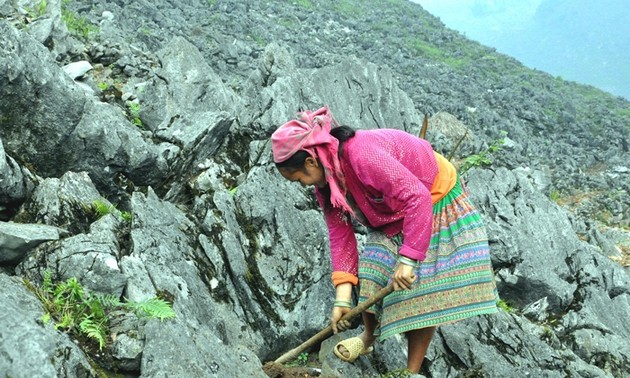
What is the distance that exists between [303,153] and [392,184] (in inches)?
31.2

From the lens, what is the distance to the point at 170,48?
42.8ft

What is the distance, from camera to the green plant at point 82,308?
439cm

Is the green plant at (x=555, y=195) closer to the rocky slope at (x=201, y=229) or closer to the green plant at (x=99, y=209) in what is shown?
the rocky slope at (x=201, y=229)

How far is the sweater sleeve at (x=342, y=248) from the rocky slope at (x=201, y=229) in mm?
1005

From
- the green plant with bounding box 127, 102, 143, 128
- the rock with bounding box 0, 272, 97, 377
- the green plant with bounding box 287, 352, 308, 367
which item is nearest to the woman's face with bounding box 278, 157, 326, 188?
the rock with bounding box 0, 272, 97, 377

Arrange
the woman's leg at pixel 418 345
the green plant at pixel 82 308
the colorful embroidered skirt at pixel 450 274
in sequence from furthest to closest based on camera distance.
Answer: the woman's leg at pixel 418 345, the colorful embroidered skirt at pixel 450 274, the green plant at pixel 82 308

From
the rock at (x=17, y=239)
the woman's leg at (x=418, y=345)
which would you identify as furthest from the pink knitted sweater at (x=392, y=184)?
the rock at (x=17, y=239)

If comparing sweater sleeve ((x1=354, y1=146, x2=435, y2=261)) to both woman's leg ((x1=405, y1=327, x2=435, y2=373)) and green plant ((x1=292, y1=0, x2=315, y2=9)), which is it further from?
green plant ((x1=292, y1=0, x2=315, y2=9))

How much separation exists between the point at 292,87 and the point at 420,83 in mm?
20924

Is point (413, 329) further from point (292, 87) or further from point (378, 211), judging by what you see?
point (292, 87)

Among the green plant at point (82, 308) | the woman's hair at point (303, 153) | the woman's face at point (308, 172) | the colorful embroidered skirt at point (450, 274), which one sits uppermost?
the woman's hair at point (303, 153)

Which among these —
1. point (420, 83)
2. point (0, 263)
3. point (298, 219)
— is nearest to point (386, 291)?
point (298, 219)

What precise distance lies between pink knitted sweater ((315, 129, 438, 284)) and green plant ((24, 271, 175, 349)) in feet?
6.32

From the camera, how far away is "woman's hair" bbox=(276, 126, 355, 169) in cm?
520
